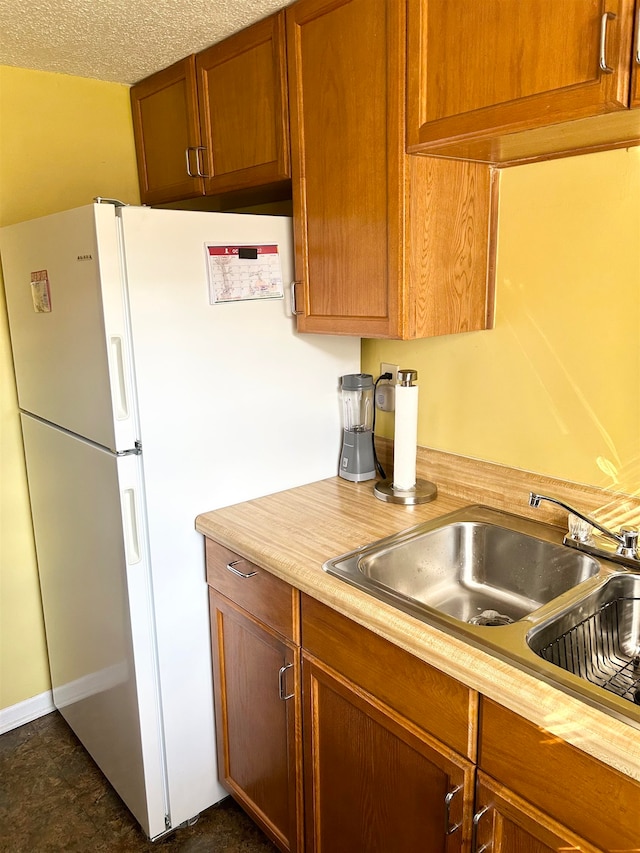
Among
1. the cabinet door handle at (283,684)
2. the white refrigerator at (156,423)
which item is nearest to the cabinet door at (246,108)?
the white refrigerator at (156,423)

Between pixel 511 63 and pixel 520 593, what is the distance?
117cm

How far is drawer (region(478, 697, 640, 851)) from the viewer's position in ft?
3.05

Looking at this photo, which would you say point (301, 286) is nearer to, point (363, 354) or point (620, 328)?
point (363, 354)

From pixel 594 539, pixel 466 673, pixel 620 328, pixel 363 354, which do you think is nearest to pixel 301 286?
pixel 363 354

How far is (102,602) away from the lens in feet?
6.13

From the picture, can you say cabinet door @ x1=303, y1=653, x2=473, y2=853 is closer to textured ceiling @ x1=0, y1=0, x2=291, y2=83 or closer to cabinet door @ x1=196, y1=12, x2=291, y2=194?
cabinet door @ x1=196, y1=12, x2=291, y2=194

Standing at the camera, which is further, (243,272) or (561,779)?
(243,272)

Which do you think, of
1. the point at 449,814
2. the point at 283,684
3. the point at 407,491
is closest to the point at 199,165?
the point at 407,491

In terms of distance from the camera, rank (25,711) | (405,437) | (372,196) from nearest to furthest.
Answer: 1. (372,196)
2. (405,437)
3. (25,711)

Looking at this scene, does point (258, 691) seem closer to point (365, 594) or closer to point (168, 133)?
point (365, 594)

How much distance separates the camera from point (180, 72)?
2.00 meters

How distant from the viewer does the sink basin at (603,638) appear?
1.27 metres

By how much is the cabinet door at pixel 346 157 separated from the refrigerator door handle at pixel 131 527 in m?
0.67

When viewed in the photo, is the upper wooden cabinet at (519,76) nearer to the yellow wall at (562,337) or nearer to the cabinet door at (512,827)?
the yellow wall at (562,337)
